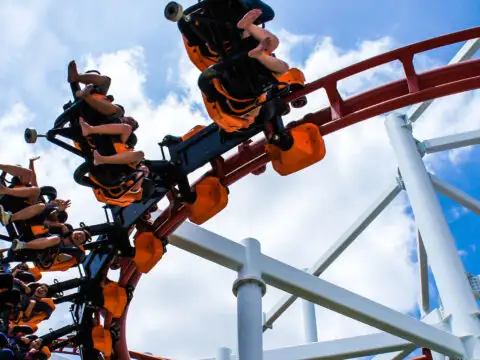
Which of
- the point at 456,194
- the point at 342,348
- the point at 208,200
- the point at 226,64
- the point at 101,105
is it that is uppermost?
the point at 456,194

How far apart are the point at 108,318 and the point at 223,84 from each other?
2.50 metres

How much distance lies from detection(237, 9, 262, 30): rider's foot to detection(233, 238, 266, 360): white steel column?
196 cm

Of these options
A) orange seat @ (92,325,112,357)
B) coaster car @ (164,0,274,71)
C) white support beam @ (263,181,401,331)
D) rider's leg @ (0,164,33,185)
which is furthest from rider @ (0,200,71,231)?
white support beam @ (263,181,401,331)

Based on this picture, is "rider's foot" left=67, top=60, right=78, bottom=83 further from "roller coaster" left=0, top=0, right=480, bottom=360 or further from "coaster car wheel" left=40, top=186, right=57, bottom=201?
"coaster car wheel" left=40, top=186, right=57, bottom=201

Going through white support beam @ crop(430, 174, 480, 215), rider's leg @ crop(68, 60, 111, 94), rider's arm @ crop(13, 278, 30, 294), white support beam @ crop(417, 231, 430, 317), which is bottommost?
rider's arm @ crop(13, 278, 30, 294)

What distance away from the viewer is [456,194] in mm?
7414

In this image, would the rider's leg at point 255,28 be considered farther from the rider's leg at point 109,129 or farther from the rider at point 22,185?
the rider at point 22,185

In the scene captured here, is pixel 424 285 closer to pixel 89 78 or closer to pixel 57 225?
pixel 57 225

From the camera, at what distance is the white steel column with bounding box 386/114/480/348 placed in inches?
225

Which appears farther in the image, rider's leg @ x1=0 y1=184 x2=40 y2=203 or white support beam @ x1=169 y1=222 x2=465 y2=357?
white support beam @ x1=169 y1=222 x2=465 y2=357

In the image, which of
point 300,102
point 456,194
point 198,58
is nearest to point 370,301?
point 300,102

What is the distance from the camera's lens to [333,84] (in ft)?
14.0

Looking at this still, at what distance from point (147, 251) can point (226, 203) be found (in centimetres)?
73

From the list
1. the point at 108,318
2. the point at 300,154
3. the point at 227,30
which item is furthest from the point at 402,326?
the point at 227,30
